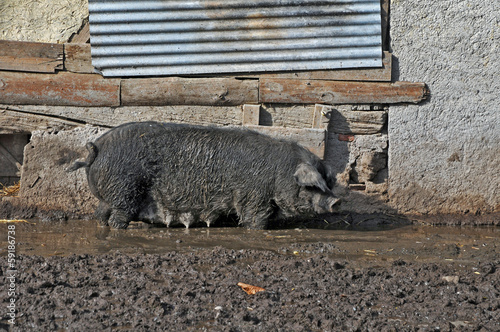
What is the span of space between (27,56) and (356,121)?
3888 mm

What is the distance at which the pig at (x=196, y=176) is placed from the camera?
549 centimetres

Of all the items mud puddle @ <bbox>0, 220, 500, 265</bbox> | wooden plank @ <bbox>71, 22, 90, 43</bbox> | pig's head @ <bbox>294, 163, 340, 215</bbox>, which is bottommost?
mud puddle @ <bbox>0, 220, 500, 265</bbox>

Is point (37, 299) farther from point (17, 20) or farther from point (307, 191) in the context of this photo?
point (17, 20)

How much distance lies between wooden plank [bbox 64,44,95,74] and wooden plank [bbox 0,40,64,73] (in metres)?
0.15

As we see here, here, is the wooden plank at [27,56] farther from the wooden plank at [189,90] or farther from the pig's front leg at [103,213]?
the pig's front leg at [103,213]

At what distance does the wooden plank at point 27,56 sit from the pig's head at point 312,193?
314 cm

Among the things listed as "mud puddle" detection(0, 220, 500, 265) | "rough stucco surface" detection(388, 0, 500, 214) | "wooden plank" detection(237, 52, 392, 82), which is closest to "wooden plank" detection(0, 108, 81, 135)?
"mud puddle" detection(0, 220, 500, 265)

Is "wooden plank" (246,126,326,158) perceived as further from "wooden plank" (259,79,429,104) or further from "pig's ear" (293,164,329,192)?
"pig's ear" (293,164,329,192)

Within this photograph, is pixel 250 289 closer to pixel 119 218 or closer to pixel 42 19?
pixel 119 218

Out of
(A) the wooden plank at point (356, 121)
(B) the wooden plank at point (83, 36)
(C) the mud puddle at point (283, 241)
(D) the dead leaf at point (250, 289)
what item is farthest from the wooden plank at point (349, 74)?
(D) the dead leaf at point (250, 289)

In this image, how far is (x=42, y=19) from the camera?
633cm

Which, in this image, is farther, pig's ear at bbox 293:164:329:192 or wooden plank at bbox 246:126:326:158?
wooden plank at bbox 246:126:326:158

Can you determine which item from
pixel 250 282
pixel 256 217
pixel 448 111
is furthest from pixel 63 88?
pixel 448 111

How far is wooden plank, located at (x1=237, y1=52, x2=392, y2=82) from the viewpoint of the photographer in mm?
6043
